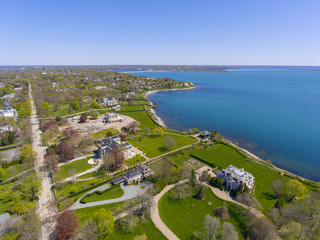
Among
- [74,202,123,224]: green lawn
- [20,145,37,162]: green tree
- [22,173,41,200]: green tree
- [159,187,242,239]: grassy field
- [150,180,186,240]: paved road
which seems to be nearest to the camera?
[150,180,186,240]: paved road

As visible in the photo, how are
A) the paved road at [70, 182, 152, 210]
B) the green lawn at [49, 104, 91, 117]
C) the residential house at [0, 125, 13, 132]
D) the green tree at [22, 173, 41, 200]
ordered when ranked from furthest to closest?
1. the green lawn at [49, 104, 91, 117]
2. the residential house at [0, 125, 13, 132]
3. the green tree at [22, 173, 41, 200]
4. the paved road at [70, 182, 152, 210]

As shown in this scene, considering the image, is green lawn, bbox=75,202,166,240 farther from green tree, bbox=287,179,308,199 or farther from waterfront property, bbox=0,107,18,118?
waterfront property, bbox=0,107,18,118

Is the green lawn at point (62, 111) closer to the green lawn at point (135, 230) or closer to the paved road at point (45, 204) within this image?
the paved road at point (45, 204)

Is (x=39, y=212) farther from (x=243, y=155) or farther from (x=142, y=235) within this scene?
(x=243, y=155)

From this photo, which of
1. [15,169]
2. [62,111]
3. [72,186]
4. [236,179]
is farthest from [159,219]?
[62,111]

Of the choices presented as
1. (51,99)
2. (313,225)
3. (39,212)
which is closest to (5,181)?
(39,212)

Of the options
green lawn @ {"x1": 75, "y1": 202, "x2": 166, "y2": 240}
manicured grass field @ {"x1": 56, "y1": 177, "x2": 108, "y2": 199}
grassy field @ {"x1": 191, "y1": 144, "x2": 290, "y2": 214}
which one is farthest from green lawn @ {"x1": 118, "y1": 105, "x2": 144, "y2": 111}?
green lawn @ {"x1": 75, "y1": 202, "x2": 166, "y2": 240}

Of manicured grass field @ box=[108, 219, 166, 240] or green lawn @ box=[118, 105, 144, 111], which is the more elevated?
green lawn @ box=[118, 105, 144, 111]

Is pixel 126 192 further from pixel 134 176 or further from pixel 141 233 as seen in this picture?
pixel 141 233
